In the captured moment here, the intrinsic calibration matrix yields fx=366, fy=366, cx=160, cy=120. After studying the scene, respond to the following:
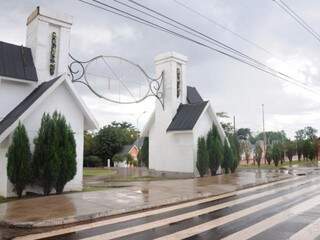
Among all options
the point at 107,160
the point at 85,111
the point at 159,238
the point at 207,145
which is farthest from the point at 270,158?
the point at 159,238

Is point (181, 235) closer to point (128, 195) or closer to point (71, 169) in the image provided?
point (128, 195)

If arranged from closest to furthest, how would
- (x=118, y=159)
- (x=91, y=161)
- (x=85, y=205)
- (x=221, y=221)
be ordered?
(x=221, y=221) → (x=85, y=205) → (x=118, y=159) → (x=91, y=161)

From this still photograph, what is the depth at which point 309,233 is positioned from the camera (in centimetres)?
804

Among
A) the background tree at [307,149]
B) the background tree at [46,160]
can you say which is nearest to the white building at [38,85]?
the background tree at [46,160]

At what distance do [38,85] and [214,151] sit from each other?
12.9m

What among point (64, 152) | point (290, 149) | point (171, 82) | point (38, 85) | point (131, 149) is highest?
point (171, 82)

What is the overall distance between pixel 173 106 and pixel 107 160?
38.8 metres

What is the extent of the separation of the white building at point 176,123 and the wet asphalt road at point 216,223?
37.9ft

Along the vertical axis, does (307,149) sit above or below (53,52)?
below

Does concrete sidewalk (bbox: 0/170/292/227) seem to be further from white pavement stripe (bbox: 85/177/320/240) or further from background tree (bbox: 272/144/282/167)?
background tree (bbox: 272/144/282/167)

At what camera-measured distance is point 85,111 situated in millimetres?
16922

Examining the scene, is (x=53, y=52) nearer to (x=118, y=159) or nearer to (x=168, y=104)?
(x=168, y=104)

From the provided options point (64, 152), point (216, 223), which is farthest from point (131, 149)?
point (216, 223)

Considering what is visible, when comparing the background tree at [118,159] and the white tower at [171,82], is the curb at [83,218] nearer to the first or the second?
the white tower at [171,82]
